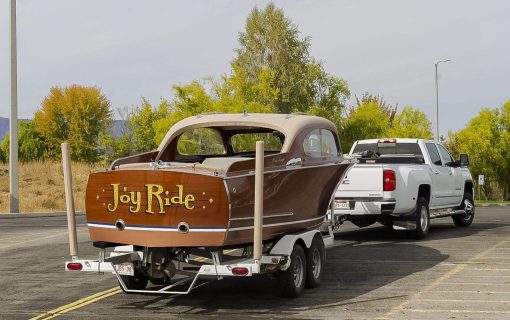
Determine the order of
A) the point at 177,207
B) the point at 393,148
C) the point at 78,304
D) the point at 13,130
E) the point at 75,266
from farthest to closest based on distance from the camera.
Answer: the point at 13,130
the point at 393,148
the point at 78,304
the point at 75,266
the point at 177,207

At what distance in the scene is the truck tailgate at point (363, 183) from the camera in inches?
646

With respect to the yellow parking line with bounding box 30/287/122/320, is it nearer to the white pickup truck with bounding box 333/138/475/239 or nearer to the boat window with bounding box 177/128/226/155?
the boat window with bounding box 177/128/226/155

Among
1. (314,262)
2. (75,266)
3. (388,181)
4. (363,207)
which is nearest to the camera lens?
(75,266)

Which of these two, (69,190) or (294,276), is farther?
(294,276)

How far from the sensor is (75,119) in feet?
286

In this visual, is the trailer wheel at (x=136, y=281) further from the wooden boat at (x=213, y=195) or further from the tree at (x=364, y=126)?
the tree at (x=364, y=126)

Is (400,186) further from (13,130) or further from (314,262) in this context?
(13,130)

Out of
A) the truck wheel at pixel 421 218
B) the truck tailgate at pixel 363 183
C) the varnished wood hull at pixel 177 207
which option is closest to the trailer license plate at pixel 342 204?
the truck tailgate at pixel 363 183

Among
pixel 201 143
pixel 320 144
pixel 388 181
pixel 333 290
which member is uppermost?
pixel 201 143

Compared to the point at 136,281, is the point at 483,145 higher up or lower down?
higher up

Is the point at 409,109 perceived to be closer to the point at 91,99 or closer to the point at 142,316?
the point at 91,99

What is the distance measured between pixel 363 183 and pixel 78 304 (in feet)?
25.6

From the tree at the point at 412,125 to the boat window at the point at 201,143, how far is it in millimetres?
51104

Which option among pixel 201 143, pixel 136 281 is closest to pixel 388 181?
pixel 201 143
